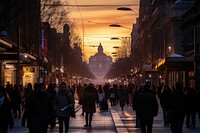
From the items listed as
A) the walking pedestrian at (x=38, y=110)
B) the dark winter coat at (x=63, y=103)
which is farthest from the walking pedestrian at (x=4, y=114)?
the walking pedestrian at (x=38, y=110)

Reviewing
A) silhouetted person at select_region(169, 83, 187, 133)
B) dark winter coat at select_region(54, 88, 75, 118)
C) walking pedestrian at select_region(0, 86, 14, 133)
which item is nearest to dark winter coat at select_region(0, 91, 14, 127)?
walking pedestrian at select_region(0, 86, 14, 133)

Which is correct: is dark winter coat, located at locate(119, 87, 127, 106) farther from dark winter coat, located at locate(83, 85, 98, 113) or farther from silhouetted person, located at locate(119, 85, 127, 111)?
dark winter coat, located at locate(83, 85, 98, 113)

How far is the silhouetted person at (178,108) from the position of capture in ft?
67.4

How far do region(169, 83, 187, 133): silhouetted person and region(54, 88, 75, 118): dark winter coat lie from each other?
3791 millimetres

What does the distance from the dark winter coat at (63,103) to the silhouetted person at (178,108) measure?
3791mm

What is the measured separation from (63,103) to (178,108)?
4161 mm

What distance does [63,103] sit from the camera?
22.6 m

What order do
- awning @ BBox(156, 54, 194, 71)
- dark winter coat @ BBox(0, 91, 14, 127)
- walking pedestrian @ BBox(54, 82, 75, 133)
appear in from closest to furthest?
dark winter coat @ BBox(0, 91, 14, 127)
walking pedestrian @ BBox(54, 82, 75, 133)
awning @ BBox(156, 54, 194, 71)

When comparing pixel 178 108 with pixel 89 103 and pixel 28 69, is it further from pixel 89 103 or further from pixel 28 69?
pixel 28 69

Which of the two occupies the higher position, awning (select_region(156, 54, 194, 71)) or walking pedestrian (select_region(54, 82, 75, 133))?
awning (select_region(156, 54, 194, 71))

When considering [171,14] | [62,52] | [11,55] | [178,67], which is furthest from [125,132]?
[62,52]

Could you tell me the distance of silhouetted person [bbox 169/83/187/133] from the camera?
20531mm

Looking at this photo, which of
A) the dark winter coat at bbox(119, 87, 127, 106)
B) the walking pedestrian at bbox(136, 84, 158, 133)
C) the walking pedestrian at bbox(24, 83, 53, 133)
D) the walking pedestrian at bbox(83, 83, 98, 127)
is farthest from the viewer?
the dark winter coat at bbox(119, 87, 127, 106)

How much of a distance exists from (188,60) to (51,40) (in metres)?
53.2
